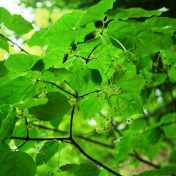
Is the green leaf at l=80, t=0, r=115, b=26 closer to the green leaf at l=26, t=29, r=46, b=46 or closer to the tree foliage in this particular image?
the tree foliage

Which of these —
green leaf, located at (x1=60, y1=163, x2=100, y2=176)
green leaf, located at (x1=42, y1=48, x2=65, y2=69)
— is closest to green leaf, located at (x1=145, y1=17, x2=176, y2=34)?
green leaf, located at (x1=42, y1=48, x2=65, y2=69)

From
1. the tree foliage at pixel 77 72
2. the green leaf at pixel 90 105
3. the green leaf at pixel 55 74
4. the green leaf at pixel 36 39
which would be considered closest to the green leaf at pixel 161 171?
the tree foliage at pixel 77 72

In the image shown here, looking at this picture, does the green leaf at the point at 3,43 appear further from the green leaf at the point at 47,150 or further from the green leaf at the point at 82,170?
the green leaf at the point at 82,170

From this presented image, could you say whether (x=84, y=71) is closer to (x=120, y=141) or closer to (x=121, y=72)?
(x=121, y=72)

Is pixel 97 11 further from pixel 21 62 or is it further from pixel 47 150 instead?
pixel 47 150

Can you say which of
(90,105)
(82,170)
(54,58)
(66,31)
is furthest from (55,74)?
(82,170)

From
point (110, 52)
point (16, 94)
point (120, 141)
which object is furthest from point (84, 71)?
point (120, 141)
